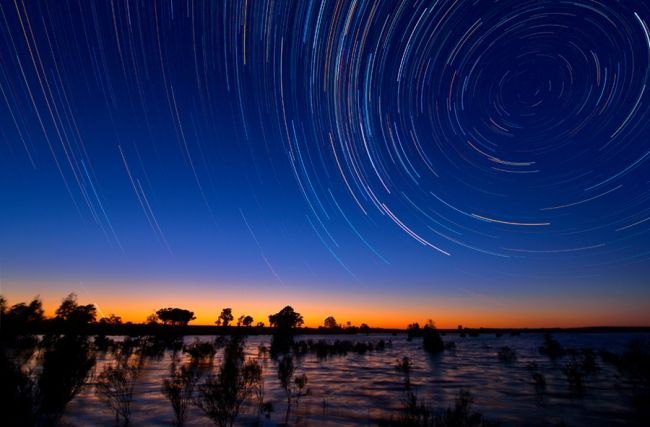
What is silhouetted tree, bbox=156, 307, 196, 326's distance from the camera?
124 m

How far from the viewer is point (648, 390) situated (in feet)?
67.9

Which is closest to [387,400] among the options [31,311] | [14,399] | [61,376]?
[61,376]

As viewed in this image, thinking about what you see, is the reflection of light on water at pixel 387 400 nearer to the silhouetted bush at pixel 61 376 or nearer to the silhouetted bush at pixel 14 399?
the silhouetted bush at pixel 61 376

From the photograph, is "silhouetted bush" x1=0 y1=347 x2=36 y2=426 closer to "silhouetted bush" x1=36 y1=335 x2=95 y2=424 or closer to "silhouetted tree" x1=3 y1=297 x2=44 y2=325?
"silhouetted bush" x1=36 y1=335 x2=95 y2=424

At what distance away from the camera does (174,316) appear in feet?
408

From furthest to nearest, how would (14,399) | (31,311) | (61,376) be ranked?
(31,311) < (61,376) < (14,399)

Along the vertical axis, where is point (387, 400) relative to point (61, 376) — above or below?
below

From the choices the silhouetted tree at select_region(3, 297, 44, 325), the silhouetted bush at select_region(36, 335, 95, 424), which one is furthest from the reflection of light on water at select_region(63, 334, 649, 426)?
the silhouetted tree at select_region(3, 297, 44, 325)

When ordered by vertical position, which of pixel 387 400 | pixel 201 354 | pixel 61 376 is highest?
pixel 61 376

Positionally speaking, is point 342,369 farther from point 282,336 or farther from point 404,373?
point 282,336

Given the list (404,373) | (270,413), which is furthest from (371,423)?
(404,373)

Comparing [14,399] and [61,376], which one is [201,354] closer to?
[61,376]

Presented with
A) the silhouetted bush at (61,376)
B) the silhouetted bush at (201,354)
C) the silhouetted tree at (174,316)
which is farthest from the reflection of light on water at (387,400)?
the silhouetted tree at (174,316)

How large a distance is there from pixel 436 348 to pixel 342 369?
2854cm
